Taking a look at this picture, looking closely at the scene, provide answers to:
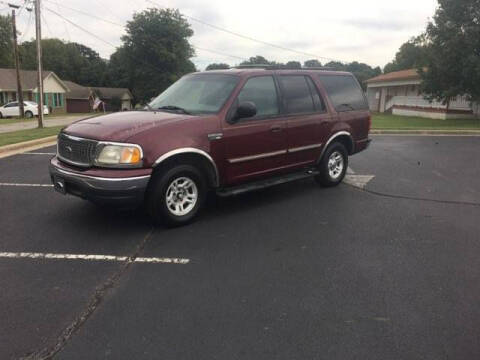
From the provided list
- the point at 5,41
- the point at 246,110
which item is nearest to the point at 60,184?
the point at 246,110

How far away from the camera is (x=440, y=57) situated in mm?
23875

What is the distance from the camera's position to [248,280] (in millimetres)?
3707

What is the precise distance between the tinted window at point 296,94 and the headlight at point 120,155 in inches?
99.6

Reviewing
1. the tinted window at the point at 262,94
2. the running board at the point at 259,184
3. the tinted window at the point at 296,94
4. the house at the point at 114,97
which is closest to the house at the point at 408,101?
the tinted window at the point at 296,94

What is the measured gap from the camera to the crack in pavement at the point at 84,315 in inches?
105

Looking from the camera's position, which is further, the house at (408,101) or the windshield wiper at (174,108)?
the house at (408,101)

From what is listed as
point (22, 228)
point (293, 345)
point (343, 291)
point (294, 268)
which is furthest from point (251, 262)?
point (22, 228)

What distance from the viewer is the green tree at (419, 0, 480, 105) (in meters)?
22.2

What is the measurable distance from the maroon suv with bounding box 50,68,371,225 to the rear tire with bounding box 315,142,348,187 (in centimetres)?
2

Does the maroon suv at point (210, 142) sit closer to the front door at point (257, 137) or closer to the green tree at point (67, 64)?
the front door at point (257, 137)

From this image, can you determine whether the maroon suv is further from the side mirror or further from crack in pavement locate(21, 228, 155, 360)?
crack in pavement locate(21, 228, 155, 360)

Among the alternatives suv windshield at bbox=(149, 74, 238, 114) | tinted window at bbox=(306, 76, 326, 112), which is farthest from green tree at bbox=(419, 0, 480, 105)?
suv windshield at bbox=(149, 74, 238, 114)

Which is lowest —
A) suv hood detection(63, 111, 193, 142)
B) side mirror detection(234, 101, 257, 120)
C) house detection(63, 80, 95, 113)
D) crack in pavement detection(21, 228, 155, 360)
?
crack in pavement detection(21, 228, 155, 360)

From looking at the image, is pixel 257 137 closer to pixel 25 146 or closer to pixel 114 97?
pixel 25 146
